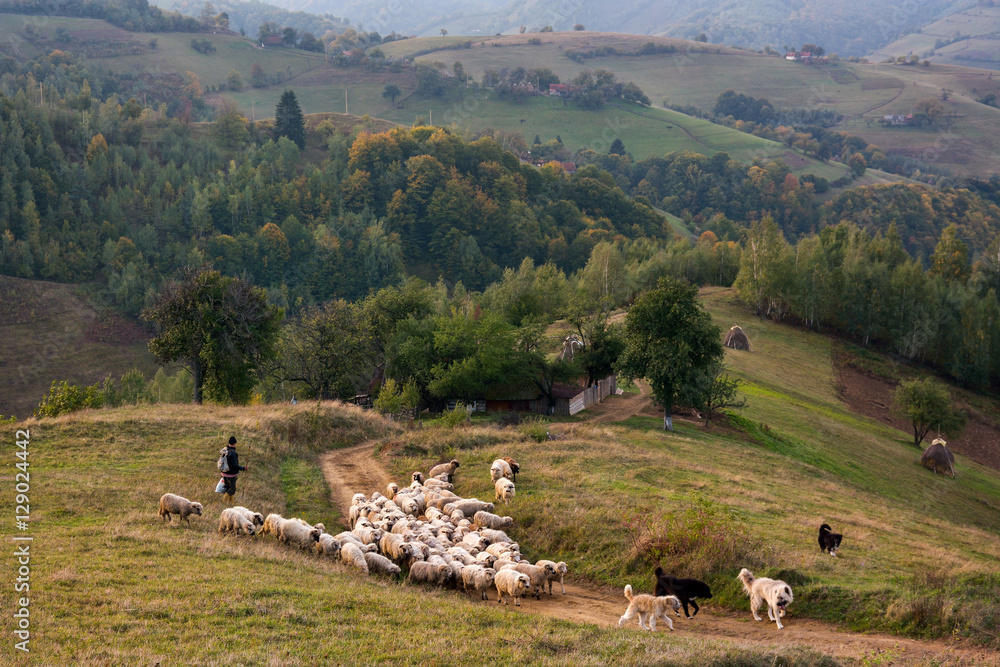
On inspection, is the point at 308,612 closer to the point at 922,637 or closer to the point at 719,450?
the point at 922,637

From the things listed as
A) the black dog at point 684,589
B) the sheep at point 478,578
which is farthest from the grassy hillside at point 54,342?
the black dog at point 684,589

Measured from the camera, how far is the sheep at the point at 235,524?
1905cm

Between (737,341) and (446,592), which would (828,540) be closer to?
(446,592)

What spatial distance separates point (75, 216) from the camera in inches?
5192

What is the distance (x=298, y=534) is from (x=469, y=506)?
5.89m

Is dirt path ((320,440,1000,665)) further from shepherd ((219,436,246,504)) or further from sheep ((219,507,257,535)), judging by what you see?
shepherd ((219,436,246,504))

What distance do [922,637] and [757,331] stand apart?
68.6m

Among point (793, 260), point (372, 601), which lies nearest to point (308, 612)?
point (372, 601)

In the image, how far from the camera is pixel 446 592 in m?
16.8

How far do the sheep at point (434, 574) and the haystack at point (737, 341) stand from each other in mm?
58870

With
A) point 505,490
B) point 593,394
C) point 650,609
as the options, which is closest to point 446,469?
point 505,490

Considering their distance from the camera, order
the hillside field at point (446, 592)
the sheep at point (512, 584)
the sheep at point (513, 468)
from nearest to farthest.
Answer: the hillside field at point (446, 592) → the sheep at point (512, 584) → the sheep at point (513, 468)
